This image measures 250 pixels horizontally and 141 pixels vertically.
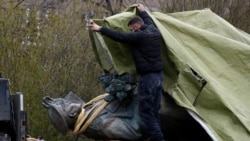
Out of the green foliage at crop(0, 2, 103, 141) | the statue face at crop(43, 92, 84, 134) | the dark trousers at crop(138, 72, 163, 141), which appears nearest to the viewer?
the dark trousers at crop(138, 72, 163, 141)

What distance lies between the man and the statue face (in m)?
0.75

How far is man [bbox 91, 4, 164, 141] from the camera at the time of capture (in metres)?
7.99

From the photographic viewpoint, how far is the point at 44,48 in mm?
12219

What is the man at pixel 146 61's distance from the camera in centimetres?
799

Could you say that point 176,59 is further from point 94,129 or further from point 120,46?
point 94,129

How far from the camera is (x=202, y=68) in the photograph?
27.5 feet

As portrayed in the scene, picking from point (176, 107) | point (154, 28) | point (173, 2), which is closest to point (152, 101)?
point (176, 107)

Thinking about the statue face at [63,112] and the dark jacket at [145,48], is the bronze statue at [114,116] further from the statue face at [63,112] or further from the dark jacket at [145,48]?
the dark jacket at [145,48]

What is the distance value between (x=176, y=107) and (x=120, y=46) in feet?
3.14

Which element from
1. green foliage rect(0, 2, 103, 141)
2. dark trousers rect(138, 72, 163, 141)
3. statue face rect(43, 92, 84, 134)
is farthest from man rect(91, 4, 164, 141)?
green foliage rect(0, 2, 103, 141)

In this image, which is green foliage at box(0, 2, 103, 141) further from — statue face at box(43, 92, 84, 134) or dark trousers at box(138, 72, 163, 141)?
dark trousers at box(138, 72, 163, 141)

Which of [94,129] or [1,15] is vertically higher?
[1,15]

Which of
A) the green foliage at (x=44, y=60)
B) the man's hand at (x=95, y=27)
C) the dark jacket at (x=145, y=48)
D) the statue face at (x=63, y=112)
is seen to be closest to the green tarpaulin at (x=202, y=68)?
the dark jacket at (x=145, y=48)

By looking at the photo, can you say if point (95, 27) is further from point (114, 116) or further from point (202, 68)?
point (202, 68)
